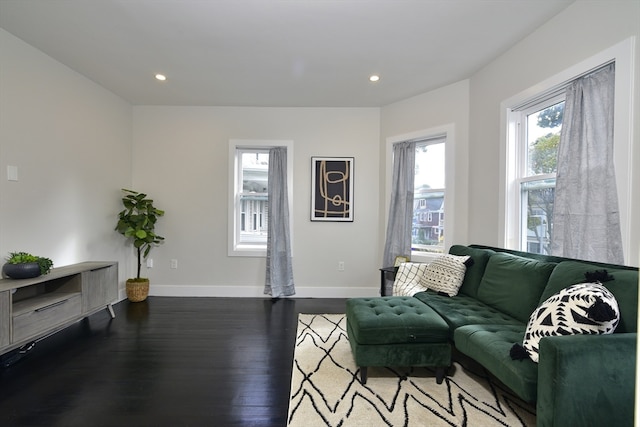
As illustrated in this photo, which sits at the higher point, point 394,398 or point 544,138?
point 544,138

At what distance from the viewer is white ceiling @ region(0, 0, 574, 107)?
200cm

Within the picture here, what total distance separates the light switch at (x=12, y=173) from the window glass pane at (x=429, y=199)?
4145 millimetres

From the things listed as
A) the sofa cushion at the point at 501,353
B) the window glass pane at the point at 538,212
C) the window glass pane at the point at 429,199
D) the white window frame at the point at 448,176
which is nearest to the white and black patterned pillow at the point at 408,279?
the white window frame at the point at 448,176

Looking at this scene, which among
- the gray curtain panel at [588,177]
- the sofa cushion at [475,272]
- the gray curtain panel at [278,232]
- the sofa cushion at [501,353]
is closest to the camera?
the sofa cushion at [501,353]

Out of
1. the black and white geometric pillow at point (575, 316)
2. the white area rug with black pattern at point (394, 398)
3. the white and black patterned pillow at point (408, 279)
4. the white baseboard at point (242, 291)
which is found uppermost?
the black and white geometric pillow at point (575, 316)

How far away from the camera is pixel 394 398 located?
68.4 inches

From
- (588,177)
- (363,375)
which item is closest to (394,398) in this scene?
(363,375)

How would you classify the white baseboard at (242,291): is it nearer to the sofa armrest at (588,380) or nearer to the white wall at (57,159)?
the white wall at (57,159)

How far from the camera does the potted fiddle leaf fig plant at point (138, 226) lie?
348 centimetres

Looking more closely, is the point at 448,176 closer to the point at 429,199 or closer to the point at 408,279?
the point at 429,199

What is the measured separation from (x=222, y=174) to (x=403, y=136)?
2610 millimetres

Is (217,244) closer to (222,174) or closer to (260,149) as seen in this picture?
(222,174)

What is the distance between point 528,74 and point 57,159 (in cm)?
463

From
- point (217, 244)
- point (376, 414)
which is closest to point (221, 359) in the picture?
point (376, 414)
